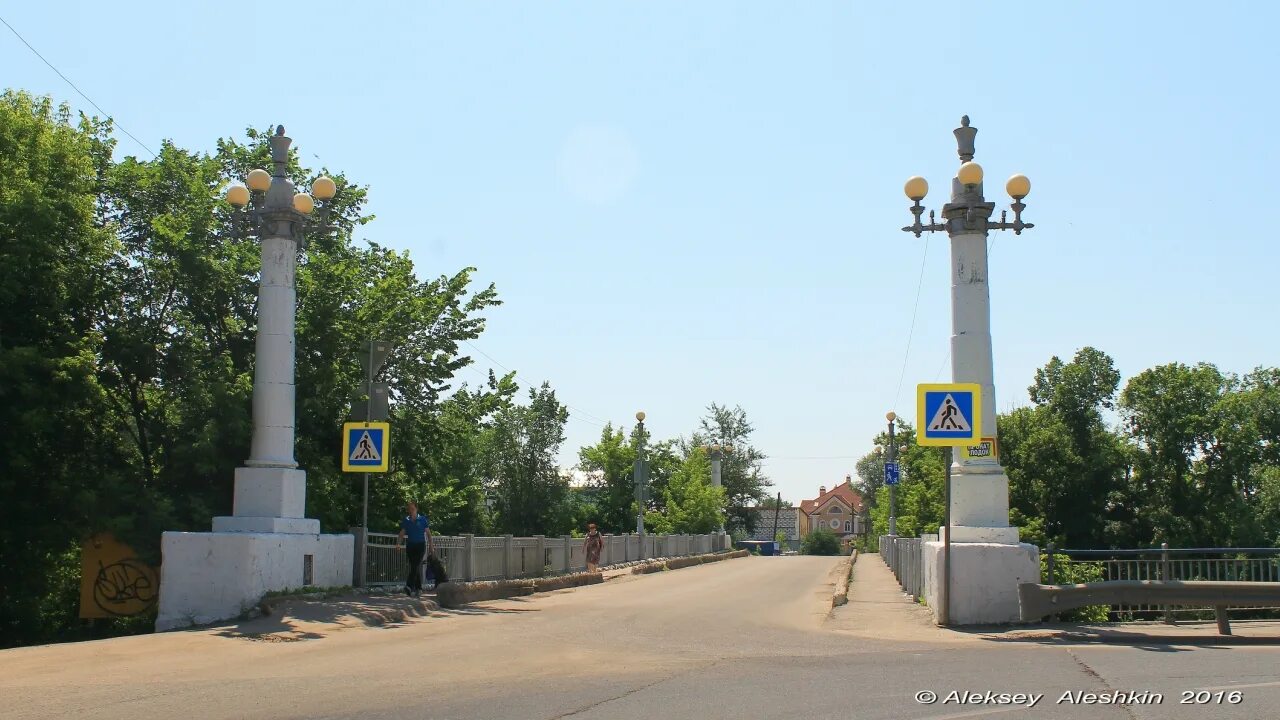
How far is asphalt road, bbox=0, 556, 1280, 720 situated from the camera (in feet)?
27.9

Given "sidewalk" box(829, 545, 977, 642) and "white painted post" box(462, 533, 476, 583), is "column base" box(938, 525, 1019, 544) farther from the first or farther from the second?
"white painted post" box(462, 533, 476, 583)

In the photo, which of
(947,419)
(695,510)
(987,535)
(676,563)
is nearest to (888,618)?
(987,535)

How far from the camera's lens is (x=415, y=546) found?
18750 millimetres

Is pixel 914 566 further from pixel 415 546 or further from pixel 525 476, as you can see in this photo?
pixel 525 476

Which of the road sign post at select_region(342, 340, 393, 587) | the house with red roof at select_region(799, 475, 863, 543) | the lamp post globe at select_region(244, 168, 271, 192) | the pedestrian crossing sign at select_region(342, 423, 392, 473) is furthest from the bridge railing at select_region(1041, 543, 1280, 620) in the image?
the house with red roof at select_region(799, 475, 863, 543)

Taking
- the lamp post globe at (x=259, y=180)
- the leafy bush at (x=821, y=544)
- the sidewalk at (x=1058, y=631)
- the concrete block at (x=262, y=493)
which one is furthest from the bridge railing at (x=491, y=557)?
the leafy bush at (x=821, y=544)

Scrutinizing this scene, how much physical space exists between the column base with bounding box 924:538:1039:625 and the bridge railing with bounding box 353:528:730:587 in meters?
9.60

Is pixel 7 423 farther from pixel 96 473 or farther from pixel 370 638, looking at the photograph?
pixel 370 638

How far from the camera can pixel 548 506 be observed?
64812 millimetres

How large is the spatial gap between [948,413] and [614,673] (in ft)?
19.3

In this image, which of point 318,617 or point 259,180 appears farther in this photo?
point 259,180

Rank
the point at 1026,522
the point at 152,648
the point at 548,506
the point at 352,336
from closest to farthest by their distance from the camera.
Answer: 1. the point at 152,648
2. the point at 352,336
3. the point at 1026,522
4. the point at 548,506

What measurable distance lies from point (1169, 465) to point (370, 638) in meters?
62.4

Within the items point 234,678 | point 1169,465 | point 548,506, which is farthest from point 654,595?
point 1169,465
